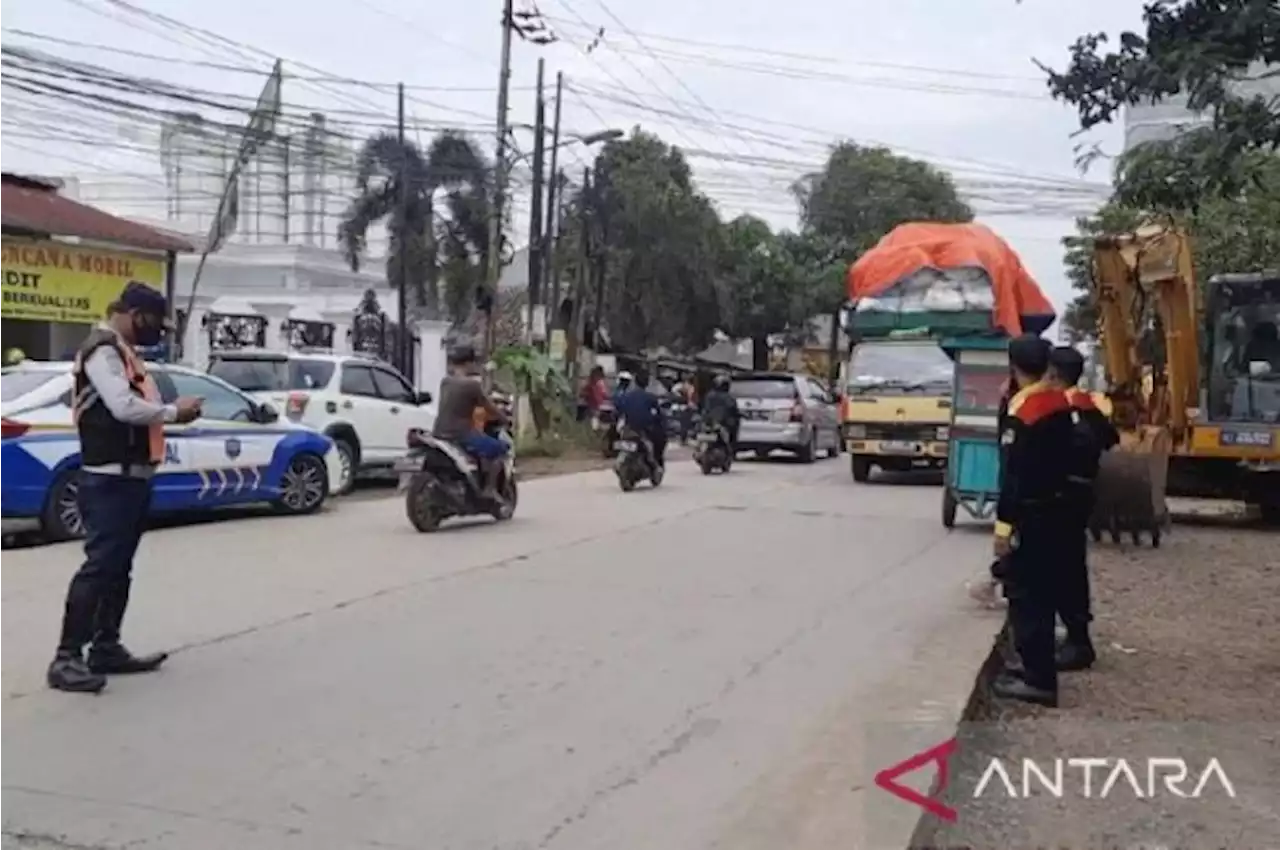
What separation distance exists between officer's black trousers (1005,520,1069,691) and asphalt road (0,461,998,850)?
1.40ft

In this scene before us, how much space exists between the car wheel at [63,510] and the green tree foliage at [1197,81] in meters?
8.87

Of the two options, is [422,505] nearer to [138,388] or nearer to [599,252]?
[138,388]

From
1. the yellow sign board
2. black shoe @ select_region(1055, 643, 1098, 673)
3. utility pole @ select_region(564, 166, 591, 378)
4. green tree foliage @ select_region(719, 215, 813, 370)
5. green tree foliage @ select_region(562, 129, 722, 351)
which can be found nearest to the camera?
black shoe @ select_region(1055, 643, 1098, 673)

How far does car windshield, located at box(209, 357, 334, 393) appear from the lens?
18156mm

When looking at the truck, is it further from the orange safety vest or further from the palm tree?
the palm tree

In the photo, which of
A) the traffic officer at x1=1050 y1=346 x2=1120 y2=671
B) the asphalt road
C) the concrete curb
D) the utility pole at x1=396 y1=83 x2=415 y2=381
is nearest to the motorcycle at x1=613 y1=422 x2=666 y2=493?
the asphalt road

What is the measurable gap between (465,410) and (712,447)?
30.0ft

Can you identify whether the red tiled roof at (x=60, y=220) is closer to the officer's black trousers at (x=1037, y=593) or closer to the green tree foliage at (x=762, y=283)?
the officer's black trousers at (x=1037, y=593)

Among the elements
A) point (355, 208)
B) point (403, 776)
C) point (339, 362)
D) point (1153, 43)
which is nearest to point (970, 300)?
point (339, 362)

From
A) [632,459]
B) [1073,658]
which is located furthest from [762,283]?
[1073,658]

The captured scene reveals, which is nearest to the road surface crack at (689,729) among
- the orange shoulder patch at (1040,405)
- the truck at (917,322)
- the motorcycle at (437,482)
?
the orange shoulder patch at (1040,405)

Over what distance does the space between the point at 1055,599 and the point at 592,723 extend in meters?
2.38

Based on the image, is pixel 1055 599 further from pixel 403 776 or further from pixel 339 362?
pixel 339 362

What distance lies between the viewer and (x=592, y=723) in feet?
21.7
